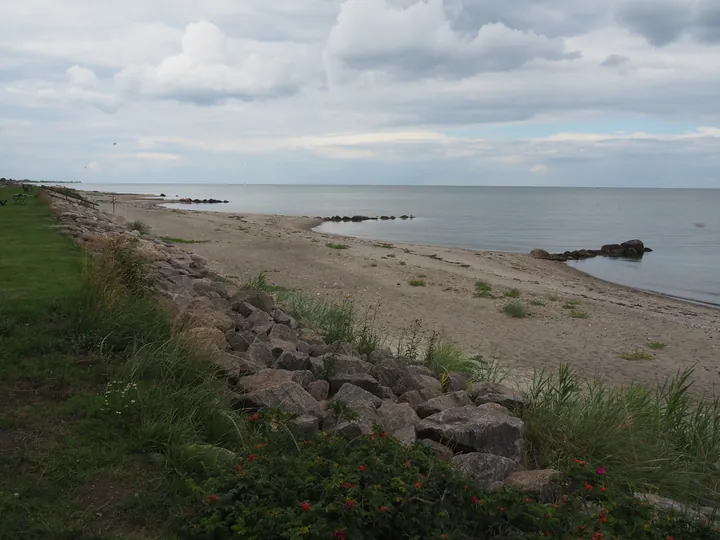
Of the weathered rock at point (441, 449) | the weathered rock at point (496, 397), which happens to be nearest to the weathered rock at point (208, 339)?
the weathered rock at point (441, 449)

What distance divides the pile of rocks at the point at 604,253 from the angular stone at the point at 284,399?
3095 cm

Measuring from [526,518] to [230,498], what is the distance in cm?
180

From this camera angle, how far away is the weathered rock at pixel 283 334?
783 centimetres

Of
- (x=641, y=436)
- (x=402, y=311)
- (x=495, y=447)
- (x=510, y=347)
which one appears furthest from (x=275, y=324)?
(x=402, y=311)

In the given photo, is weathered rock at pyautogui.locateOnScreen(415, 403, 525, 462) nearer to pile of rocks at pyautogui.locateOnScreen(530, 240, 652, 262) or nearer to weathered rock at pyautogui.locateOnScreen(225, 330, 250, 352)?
weathered rock at pyautogui.locateOnScreen(225, 330, 250, 352)

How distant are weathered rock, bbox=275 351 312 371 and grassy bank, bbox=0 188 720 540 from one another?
114 centimetres

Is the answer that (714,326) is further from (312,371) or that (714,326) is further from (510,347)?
(312,371)

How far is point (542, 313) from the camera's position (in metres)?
15.3

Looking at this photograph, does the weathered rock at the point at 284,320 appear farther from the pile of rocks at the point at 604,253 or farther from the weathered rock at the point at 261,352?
the pile of rocks at the point at 604,253

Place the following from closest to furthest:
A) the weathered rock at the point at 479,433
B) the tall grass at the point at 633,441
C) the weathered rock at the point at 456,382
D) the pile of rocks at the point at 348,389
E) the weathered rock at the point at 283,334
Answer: the pile of rocks at the point at 348,389, the weathered rock at the point at 479,433, the tall grass at the point at 633,441, the weathered rock at the point at 456,382, the weathered rock at the point at 283,334

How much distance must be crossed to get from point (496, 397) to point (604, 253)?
3595 cm

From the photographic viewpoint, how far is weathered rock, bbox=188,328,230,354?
5970mm

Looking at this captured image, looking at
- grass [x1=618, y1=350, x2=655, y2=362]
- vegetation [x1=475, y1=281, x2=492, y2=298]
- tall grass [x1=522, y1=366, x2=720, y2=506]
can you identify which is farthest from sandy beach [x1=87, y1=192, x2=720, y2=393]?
tall grass [x1=522, y1=366, x2=720, y2=506]

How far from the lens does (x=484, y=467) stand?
4.41m
